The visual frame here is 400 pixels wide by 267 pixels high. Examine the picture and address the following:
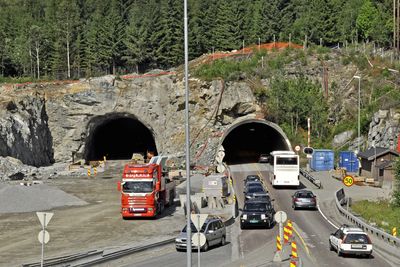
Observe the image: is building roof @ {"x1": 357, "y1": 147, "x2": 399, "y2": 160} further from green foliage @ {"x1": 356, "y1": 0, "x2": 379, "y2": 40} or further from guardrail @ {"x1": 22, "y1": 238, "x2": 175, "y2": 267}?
green foliage @ {"x1": 356, "y1": 0, "x2": 379, "y2": 40}

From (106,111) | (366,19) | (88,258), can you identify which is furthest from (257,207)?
(366,19)

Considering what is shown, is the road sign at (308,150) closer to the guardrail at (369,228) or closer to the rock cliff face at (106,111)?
the rock cliff face at (106,111)

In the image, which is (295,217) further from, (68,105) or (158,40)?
(158,40)

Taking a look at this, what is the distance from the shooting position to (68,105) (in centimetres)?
9094

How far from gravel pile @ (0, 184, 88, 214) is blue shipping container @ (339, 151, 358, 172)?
110 feet

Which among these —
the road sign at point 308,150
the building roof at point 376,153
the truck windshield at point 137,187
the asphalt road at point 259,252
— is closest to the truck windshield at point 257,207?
the asphalt road at point 259,252

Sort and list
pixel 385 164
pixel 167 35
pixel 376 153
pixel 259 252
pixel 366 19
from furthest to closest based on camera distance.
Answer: pixel 366 19
pixel 167 35
pixel 376 153
pixel 385 164
pixel 259 252

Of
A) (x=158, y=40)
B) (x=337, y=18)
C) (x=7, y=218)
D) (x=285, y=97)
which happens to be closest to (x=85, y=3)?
(x=158, y=40)

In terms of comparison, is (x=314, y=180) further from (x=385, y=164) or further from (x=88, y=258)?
(x=88, y=258)

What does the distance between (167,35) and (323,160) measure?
5756cm

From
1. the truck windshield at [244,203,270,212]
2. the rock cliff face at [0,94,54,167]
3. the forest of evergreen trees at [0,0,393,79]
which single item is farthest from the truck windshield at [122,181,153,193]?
the forest of evergreen trees at [0,0,393,79]

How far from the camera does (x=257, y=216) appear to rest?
39406 millimetres

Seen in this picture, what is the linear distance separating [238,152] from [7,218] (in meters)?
62.0

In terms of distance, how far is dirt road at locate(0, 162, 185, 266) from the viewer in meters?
33.5
